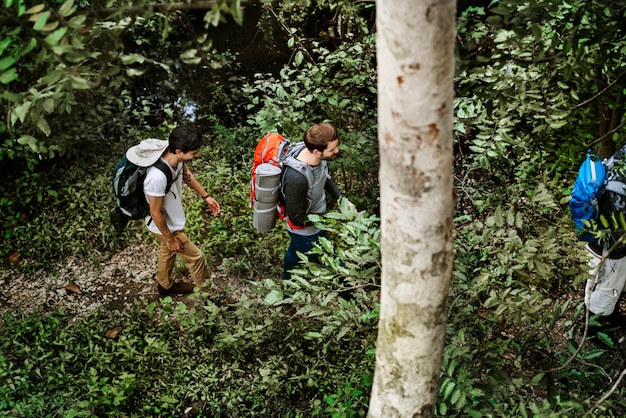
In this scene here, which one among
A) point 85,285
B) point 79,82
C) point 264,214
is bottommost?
point 85,285

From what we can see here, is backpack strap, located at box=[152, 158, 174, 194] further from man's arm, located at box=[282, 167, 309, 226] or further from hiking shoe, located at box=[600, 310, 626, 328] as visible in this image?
hiking shoe, located at box=[600, 310, 626, 328]

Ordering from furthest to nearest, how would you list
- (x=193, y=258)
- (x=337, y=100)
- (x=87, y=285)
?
(x=87, y=285), (x=337, y=100), (x=193, y=258)

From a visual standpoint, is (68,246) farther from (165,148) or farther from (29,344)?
(165,148)

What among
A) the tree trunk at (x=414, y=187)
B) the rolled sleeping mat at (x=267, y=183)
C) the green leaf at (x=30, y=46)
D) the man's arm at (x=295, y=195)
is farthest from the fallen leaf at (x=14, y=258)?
the tree trunk at (x=414, y=187)

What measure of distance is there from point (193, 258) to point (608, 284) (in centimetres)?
335

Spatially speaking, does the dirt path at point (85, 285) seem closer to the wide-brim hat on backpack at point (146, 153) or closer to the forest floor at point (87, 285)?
the forest floor at point (87, 285)

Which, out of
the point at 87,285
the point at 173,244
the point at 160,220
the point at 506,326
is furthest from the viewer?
the point at 87,285

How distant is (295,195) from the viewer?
3900mm

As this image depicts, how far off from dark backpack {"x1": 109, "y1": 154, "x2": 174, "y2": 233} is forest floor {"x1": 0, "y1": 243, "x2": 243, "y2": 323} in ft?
3.54

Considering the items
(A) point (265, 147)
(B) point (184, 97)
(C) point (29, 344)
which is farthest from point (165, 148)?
(B) point (184, 97)

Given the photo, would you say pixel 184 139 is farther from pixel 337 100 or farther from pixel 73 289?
pixel 73 289

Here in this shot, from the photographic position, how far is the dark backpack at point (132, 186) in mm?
4023

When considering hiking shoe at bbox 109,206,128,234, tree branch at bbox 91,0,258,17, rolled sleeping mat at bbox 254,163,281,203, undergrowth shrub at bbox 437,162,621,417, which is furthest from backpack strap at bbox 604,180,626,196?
hiking shoe at bbox 109,206,128,234

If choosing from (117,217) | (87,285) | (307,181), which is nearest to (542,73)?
(307,181)
